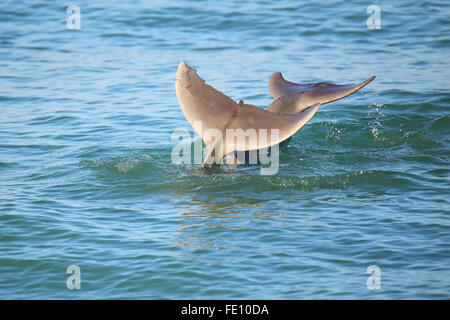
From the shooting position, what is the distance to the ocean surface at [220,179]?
7.21 metres

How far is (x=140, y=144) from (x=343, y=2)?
45.4ft

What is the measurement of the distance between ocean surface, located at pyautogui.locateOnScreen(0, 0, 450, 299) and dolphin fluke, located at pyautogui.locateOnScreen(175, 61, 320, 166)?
84 centimetres

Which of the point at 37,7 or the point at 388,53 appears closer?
the point at 388,53

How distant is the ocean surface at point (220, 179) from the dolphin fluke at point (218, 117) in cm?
84

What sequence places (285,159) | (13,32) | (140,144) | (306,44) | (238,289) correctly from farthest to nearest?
(13,32), (306,44), (140,144), (285,159), (238,289)

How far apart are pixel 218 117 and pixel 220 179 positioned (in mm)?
1078

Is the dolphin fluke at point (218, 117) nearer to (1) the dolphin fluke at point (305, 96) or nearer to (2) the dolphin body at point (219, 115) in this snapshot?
(2) the dolphin body at point (219, 115)

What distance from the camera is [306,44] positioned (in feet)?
63.5

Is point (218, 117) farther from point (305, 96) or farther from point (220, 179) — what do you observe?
point (305, 96)

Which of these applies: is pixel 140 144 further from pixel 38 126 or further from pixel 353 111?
pixel 353 111

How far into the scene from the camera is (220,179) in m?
9.58

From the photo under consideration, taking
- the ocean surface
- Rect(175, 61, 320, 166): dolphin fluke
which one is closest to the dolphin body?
Rect(175, 61, 320, 166): dolphin fluke

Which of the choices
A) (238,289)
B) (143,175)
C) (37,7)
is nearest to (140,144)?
(143,175)

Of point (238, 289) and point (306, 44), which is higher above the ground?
point (306, 44)
